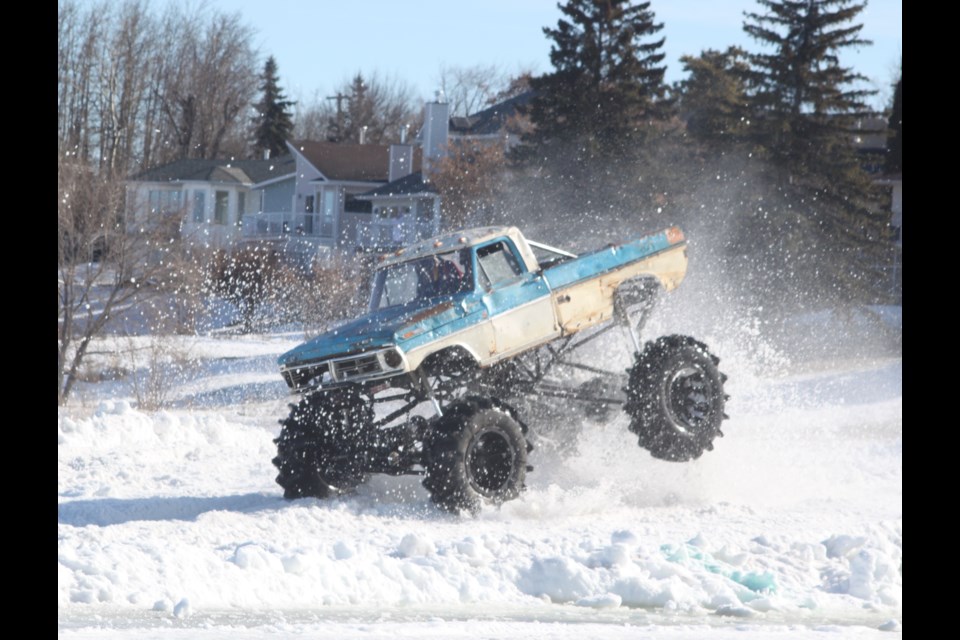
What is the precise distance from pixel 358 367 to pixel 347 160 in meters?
52.0

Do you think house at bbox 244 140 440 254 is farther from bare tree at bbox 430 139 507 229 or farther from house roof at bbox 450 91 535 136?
bare tree at bbox 430 139 507 229

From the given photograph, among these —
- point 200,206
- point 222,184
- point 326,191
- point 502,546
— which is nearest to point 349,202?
point 326,191

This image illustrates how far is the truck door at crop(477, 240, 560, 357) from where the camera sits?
12453 millimetres

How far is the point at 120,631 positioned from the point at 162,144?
69.7m

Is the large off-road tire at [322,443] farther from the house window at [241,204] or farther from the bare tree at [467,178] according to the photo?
the house window at [241,204]

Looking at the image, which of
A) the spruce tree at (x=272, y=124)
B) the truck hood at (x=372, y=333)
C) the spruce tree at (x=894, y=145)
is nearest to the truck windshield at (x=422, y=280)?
the truck hood at (x=372, y=333)

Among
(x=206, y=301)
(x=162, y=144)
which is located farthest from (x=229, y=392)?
(x=162, y=144)

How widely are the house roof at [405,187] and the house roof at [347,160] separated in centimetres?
507

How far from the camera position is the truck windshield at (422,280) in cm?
1268

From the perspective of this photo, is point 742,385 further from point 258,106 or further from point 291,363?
point 258,106

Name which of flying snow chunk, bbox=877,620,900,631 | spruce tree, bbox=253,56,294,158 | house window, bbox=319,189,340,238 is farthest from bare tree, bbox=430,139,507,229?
spruce tree, bbox=253,56,294,158

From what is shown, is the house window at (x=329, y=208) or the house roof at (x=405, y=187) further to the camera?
the house window at (x=329, y=208)

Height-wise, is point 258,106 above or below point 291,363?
above
